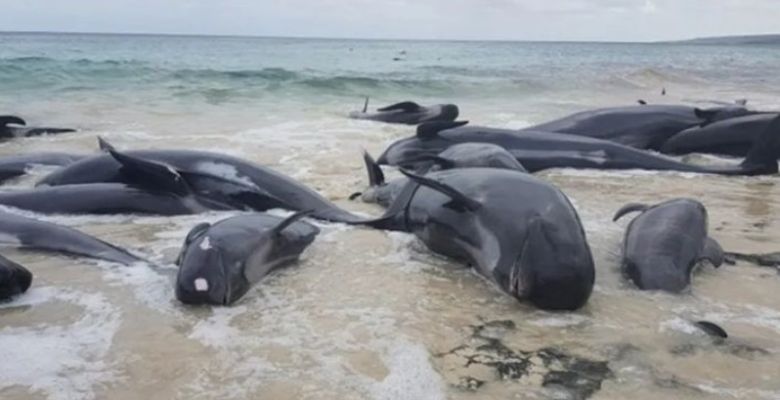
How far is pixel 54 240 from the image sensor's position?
564 cm

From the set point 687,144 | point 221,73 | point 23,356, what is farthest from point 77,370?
point 221,73

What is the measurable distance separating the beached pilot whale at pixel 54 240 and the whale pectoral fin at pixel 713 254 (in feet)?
11.9

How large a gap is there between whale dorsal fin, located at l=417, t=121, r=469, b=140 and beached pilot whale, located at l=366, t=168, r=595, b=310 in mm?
2989

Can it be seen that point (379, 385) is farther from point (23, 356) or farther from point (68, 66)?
point (68, 66)

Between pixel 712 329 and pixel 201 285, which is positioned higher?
pixel 712 329

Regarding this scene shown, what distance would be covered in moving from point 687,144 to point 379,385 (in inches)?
319

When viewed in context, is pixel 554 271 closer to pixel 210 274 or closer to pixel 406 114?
pixel 210 274

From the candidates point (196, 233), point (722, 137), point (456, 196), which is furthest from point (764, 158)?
point (196, 233)

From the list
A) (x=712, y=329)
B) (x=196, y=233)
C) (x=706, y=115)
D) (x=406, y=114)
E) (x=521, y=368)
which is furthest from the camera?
(x=406, y=114)

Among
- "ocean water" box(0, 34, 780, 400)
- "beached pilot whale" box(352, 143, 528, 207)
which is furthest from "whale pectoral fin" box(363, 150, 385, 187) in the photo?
"ocean water" box(0, 34, 780, 400)

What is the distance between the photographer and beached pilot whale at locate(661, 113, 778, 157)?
1030cm

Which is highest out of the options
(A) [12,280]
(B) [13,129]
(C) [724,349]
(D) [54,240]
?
(C) [724,349]

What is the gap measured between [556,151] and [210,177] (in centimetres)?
399

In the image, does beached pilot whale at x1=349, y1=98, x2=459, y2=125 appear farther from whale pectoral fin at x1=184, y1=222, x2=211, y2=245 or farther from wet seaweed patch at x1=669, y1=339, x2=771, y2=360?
wet seaweed patch at x1=669, y1=339, x2=771, y2=360
